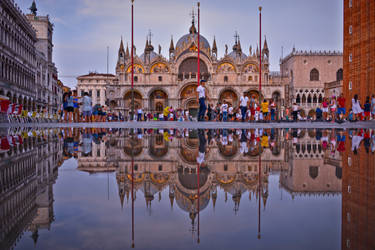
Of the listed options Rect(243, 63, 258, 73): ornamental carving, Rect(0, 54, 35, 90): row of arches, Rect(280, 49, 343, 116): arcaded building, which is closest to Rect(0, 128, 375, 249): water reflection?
Rect(0, 54, 35, 90): row of arches

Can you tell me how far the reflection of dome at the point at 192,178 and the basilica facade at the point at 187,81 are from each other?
37210 millimetres

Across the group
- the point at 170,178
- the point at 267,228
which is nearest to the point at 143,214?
the point at 267,228

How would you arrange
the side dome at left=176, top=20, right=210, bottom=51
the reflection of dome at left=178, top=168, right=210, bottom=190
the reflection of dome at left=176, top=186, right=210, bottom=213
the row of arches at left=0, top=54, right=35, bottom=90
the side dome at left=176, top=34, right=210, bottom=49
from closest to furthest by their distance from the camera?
1. the reflection of dome at left=176, top=186, right=210, bottom=213
2. the reflection of dome at left=178, top=168, right=210, bottom=190
3. the row of arches at left=0, top=54, right=35, bottom=90
4. the side dome at left=176, top=34, right=210, bottom=49
5. the side dome at left=176, top=20, right=210, bottom=51

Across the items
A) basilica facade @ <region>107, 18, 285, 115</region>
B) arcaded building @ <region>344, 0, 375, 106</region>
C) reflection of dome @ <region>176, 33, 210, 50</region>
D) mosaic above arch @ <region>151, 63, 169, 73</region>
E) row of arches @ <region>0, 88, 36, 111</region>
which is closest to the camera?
row of arches @ <region>0, 88, 36, 111</region>

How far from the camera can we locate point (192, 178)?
148 cm

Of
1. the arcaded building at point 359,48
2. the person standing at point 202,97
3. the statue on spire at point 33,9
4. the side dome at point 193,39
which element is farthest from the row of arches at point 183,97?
the person standing at point 202,97

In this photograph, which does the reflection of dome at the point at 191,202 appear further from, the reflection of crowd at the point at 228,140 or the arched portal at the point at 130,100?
the arched portal at the point at 130,100

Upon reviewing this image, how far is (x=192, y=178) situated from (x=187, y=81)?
3766 cm

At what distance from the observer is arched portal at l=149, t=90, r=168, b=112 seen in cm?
4059

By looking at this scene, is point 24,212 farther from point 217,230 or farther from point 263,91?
point 263,91

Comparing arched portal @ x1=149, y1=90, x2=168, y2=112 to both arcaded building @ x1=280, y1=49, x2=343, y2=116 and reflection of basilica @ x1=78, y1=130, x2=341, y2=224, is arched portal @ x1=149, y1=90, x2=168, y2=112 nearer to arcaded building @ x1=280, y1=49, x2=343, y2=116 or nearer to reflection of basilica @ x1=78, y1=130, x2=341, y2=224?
arcaded building @ x1=280, y1=49, x2=343, y2=116

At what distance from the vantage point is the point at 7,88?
71.3ft

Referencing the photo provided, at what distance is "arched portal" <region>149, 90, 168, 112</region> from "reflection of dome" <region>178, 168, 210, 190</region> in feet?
128

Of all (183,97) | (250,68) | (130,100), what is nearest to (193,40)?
(183,97)
